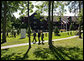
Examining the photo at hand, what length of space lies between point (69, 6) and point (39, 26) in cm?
3497

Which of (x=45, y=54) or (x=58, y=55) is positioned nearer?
(x=58, y=55)

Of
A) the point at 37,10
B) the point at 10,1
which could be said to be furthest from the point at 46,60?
the point at 10,1

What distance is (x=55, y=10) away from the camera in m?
13.1

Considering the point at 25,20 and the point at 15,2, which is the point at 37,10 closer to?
the point at 15,2

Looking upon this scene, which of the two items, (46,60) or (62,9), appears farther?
(62,9)

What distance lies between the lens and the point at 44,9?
13.0m

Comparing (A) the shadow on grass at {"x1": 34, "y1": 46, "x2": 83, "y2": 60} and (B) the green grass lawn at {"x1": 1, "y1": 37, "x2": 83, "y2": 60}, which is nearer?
(A) the shadow on grass at {"x1": 34, "y1": 46, "x2": 83, "y2": 60}

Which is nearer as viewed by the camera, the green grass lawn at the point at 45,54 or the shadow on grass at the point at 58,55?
the shadow on grass at the point at 58,55

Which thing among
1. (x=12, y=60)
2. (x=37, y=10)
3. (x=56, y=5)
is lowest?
(x=12, y=60)

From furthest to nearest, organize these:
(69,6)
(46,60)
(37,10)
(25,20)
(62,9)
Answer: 1. (25,20)
2. (69,6)
3. (62,9)
4. (37,10)
5. (46,60)

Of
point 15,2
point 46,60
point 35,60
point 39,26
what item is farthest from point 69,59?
point 39,26

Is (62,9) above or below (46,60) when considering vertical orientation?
above

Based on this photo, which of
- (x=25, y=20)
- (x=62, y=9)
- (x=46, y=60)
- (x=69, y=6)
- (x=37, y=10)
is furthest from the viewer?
(x=25, y=20)

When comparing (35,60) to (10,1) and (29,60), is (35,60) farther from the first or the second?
(10,1)
